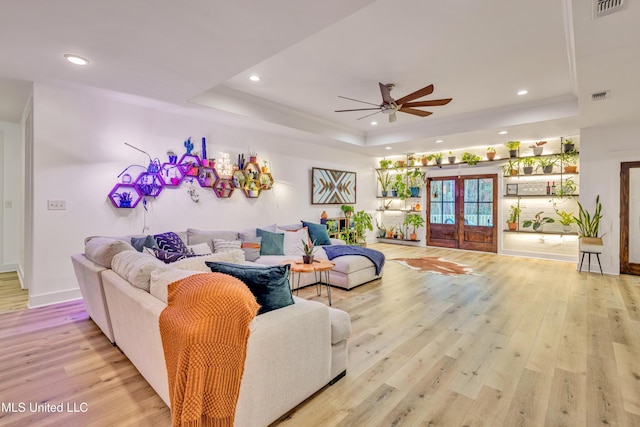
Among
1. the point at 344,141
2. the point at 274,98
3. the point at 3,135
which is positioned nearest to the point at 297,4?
the point at 274,98

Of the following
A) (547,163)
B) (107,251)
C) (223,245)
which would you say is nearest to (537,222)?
(547,163)

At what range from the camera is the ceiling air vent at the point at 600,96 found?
3744mm

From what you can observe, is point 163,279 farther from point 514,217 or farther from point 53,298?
point 514,217

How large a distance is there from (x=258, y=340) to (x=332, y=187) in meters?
6.07

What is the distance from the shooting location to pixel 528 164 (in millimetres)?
6656

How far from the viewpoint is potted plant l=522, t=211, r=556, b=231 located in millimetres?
6483

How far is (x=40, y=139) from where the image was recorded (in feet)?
11.6

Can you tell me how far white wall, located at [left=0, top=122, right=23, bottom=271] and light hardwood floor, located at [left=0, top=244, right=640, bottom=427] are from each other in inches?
113

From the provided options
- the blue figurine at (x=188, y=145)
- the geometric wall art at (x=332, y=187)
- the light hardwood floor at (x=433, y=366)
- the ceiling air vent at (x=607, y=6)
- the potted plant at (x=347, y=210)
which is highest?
the ceiling air vent at (x=607, y=6)

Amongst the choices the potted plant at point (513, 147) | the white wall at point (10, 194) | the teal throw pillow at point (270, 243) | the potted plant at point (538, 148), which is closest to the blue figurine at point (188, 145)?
the teal throw pillow at point (270, 243)

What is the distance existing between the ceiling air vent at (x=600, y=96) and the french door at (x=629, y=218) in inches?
83.7

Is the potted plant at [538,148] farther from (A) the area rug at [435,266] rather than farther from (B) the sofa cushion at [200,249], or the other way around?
(B) the sofa cushion at [200,249]

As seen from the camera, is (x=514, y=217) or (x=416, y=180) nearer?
(x=514, y=217)

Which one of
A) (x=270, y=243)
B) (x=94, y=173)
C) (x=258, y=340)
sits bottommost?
(x=258, y=340)
